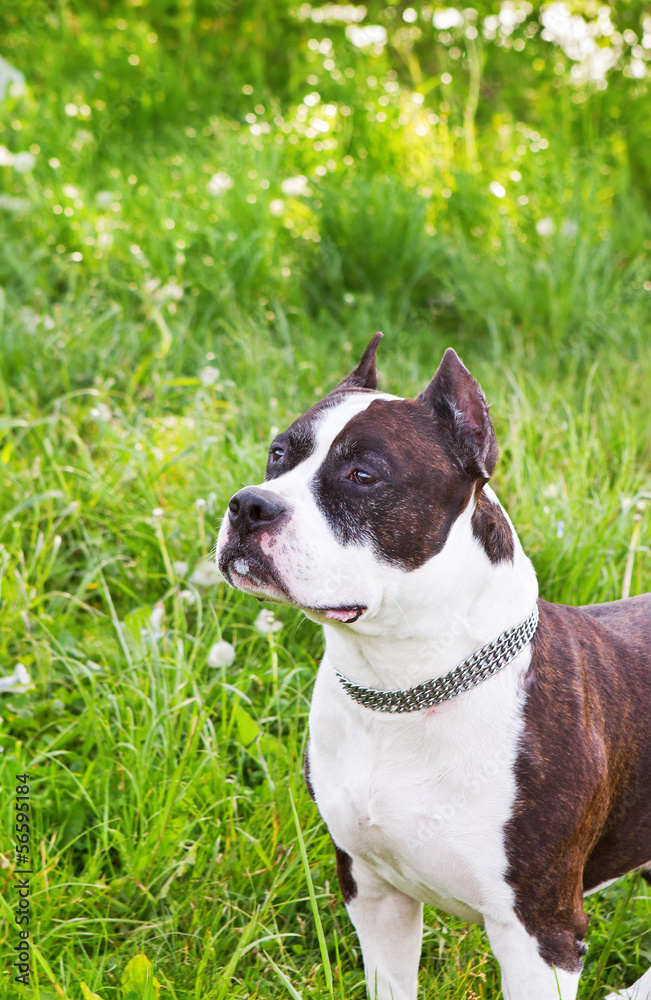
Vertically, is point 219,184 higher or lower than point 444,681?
higher

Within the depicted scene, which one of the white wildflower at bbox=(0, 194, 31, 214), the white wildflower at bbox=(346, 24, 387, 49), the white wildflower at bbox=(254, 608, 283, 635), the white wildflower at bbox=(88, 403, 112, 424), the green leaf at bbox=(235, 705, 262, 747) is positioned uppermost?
the white wildflower at bbox=(346, 24, 387, 49)

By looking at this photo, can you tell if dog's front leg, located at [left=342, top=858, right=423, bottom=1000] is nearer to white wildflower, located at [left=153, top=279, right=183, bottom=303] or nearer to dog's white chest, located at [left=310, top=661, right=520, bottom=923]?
dog's white chest, located at [left=310, top=661, right=520, bottom=923]

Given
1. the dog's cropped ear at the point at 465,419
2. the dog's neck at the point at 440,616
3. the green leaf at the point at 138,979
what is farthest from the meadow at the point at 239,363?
the dog's cropped ear at the point at 465,419

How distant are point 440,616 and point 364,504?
0.25m

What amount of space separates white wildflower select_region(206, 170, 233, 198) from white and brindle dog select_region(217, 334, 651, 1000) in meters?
3.34

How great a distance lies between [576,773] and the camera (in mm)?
1864

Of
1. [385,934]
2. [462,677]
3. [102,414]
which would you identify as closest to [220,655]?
[385,934]

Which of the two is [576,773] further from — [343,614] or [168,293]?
[168,293]

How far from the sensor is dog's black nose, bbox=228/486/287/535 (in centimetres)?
180

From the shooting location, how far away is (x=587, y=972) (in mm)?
2299

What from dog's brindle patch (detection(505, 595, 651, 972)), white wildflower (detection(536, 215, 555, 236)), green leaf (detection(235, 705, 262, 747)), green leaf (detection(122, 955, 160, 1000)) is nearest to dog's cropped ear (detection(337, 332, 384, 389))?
dog's brindle patch (detection(505, 595, 651, 972))

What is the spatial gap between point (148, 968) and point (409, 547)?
3.26 ft

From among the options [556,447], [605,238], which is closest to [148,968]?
[556,447]

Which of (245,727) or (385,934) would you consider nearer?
(385,934)
